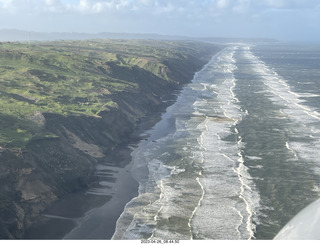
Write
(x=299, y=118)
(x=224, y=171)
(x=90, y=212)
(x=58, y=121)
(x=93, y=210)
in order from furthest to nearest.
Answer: (x=299, y=118) < (x=58, y=121) < (x=224, y=171) < (x=93, y=210) < (x=90, y=212)

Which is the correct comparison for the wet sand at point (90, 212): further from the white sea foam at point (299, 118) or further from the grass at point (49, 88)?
the white sea foam at point (299, 118)

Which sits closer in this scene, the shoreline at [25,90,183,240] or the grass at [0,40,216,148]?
the shoreline at [25,90,183,240]

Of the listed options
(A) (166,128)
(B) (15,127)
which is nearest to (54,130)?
(B) (15,127)

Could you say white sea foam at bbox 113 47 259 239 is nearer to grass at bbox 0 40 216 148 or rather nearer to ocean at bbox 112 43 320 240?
ocean at bbox 112 43 320 240

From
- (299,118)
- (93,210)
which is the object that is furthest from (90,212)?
(299,118)

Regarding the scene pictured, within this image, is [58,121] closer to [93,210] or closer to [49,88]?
[93,210]

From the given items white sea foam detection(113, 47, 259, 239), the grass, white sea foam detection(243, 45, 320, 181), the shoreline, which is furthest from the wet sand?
white sea foam detection(243, 45, 320, 181)
